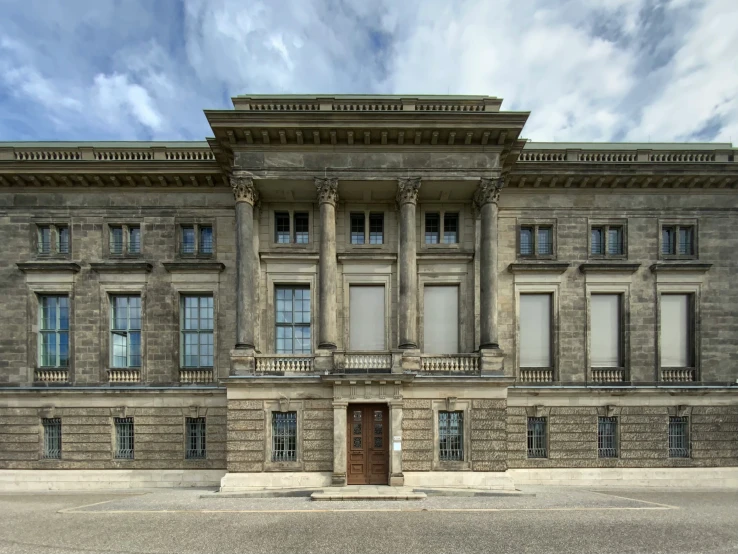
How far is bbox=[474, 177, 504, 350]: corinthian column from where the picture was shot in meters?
19.8

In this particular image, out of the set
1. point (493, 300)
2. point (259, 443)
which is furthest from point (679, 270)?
point (259, 443)

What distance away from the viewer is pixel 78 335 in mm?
21672

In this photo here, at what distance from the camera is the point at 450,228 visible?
22266 millimetres

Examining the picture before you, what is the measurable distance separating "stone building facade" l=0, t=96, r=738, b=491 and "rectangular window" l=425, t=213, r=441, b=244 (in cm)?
11

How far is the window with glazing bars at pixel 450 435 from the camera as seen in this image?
744 inches

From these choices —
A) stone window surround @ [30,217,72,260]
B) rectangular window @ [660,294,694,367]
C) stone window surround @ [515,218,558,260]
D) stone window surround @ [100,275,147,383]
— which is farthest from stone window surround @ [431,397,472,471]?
stone window surround @ [30,217,72,260]

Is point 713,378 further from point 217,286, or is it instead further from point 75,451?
point 75,451

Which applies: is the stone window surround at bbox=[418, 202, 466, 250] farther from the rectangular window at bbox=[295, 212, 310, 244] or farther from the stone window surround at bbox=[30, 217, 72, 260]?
the stone window surround at bbox=[30, 217, 72, 260]

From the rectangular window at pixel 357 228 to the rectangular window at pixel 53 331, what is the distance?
561 inches

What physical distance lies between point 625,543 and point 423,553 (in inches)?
209

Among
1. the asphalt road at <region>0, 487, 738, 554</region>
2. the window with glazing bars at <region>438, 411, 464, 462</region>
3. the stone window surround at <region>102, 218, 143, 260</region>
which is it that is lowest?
the asphalt road at <region>0, 487, 738, 554</region>

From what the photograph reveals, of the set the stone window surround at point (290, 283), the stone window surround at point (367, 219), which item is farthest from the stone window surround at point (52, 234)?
the stone window surround at point (367, 219)

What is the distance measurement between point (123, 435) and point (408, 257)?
1568 cm

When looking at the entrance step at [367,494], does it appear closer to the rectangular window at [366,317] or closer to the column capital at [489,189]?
the rectangular window at [366,317]
